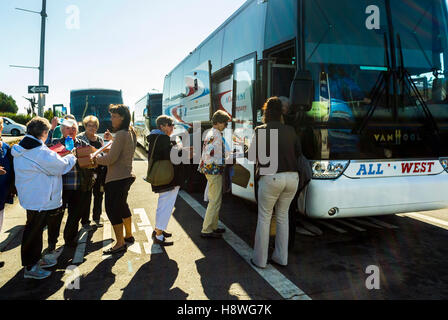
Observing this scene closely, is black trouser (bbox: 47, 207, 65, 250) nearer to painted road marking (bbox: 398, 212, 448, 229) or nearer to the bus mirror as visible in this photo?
the bus mirror

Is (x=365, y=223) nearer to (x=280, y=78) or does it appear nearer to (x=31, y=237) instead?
(x=280, y=78)

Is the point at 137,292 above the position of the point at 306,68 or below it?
below

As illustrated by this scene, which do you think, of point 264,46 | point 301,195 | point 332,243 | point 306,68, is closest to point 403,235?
point 332,243

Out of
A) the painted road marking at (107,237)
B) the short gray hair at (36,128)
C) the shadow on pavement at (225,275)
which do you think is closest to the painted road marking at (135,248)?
the painted road marking at (107,237)

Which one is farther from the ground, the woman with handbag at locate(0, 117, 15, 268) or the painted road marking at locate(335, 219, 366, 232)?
the woman with handbag at locate(0, 117, 15, 268)

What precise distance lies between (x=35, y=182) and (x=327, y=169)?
3.23 meters

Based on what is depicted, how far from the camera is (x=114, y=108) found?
172 inches

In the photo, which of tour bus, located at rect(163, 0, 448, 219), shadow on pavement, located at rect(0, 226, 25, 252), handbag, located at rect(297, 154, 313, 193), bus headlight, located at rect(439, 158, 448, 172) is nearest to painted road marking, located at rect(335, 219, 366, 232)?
tour bus, located at rect(163, 0, 448, 219)

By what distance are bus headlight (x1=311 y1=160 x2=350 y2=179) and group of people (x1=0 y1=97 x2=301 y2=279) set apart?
0.41 m

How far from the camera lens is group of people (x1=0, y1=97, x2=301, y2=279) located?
12.1 ft

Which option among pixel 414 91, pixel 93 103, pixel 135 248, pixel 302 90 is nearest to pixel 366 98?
pixel 414 91

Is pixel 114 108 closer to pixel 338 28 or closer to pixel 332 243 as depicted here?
pixel 338 28
